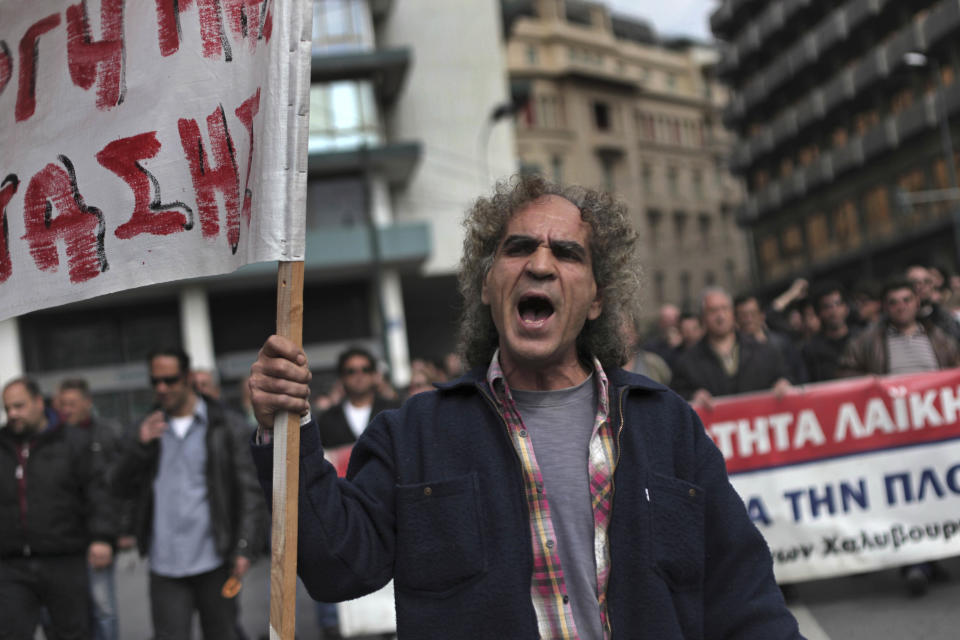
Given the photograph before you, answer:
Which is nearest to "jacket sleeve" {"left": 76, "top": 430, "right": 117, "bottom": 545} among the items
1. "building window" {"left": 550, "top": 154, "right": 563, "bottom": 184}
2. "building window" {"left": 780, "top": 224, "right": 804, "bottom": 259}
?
"building window" {"left": 780, "top": 224, "right": 804, "bottom": 259}

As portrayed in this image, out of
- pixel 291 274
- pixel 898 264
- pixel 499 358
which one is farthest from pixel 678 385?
pixel 898 264

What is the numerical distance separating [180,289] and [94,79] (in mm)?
27523

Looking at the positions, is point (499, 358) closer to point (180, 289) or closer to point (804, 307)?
point (804, 307)

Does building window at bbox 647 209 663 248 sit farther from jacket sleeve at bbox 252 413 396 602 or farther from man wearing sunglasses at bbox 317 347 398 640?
jacket sleeve at bbox 252 413 396 602

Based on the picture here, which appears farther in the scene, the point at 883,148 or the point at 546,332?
the point at 883,148

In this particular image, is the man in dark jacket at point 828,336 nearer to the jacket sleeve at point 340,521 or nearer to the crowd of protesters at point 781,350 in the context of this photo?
the crowd of protesters at point 781,350

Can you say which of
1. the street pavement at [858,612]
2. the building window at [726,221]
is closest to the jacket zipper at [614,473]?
the street pavement at [858,612]

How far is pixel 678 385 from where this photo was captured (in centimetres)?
799

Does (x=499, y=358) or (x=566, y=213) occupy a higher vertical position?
(x=566, y=213)

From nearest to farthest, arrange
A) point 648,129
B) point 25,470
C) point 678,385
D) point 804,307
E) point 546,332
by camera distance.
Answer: point 546,332 → point 25,470 → point 678,385 → point 804,307 → point 648,129

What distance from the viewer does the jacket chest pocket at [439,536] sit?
2.47 meters

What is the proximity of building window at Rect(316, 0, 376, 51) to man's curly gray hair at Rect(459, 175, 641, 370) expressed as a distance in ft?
96.0

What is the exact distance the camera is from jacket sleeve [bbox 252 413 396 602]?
2410mm

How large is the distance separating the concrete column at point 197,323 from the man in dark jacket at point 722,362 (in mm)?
23296
